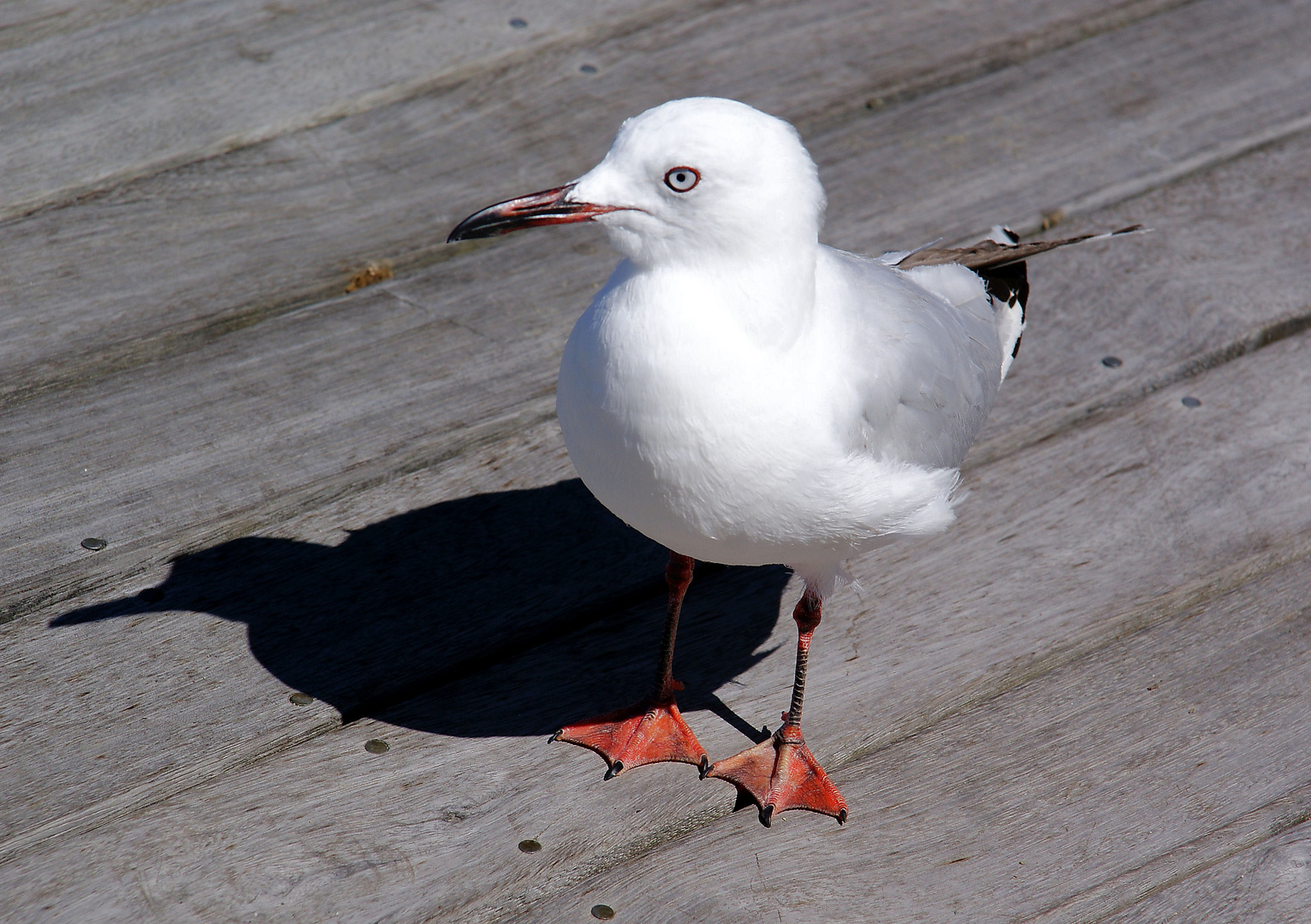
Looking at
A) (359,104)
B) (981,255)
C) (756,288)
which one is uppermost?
(756,288)

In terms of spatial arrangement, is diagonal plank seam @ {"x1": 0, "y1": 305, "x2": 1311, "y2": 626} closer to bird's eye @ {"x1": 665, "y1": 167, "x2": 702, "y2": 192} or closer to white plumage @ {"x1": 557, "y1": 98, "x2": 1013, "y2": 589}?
white plumage @ {"x1": 557, "y1": 98, "x2": 1013, "y2": 589}

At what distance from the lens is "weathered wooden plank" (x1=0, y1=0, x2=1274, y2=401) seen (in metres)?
3.19

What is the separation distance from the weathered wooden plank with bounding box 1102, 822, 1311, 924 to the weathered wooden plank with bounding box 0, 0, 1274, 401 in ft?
6.60

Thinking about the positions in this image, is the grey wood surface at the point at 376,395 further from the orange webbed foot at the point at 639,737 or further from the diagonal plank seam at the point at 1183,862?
the diagonal plank seam at the point at 1183,862

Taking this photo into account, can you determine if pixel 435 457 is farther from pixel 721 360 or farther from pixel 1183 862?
pixel 1183 862

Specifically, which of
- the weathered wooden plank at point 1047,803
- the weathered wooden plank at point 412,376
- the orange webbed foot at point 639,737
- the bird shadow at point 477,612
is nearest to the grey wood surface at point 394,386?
the weathered wooden plank at point 412,376

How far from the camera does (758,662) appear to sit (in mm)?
2666

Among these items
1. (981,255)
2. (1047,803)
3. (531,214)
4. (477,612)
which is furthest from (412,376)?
(1047,803)

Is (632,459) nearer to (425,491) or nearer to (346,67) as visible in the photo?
(425,491)

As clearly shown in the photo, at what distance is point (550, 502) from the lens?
2.93 meters

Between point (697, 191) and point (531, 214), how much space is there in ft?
0.95

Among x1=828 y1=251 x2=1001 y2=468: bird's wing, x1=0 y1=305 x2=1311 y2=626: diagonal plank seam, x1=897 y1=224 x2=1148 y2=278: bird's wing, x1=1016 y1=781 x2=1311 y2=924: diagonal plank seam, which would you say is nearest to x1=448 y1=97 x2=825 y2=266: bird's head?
x1=828 y1=251 x2=1001 y2=468: bird's wing

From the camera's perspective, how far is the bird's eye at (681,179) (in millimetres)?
1991

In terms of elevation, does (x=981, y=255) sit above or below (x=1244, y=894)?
above
